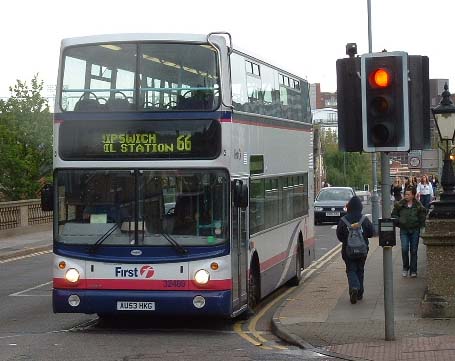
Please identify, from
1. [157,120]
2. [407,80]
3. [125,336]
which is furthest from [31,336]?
[407,80]

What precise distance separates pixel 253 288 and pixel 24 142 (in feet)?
102

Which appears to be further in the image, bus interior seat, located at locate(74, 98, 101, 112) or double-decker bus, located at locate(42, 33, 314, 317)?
bus interior seat, located at locate(74, 98, 101, 112)

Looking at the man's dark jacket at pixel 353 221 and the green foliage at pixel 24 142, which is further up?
the green foliage at pixel 24 142

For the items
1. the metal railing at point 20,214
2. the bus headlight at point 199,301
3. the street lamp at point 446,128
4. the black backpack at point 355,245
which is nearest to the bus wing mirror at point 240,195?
the bus headlight at point 199,301

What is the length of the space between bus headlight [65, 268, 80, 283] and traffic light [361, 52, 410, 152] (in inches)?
165

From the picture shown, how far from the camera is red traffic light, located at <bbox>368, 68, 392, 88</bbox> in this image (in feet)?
39.3

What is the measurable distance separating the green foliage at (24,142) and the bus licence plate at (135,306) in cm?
2976

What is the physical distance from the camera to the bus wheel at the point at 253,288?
49.4ft

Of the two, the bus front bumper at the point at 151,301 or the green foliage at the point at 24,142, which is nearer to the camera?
the bus front bumper at the point at 151,301

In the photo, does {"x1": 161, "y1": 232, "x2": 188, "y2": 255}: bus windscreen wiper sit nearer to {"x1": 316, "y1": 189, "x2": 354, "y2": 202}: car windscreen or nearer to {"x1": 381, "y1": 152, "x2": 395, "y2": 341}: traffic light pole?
{"x1": 381, "y1": 152, "x2": 395, "y2": 341}: traffic light pole

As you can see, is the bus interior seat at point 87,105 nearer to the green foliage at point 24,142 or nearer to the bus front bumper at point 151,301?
the bus front bumper at point 151,301

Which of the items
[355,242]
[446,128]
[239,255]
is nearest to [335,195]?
[446,128]

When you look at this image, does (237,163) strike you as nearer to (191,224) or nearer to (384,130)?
(191,224)

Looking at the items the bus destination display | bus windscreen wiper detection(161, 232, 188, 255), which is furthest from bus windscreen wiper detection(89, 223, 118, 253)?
the bus destination display
